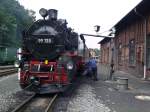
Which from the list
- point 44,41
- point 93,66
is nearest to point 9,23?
point 93,66

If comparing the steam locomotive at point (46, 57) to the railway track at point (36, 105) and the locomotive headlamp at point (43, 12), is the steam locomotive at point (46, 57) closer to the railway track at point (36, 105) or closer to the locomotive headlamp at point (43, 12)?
the locomotive headlamp at point (43, 12)

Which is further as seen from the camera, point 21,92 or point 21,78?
point 21,92

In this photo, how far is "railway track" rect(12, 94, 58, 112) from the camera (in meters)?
11.8

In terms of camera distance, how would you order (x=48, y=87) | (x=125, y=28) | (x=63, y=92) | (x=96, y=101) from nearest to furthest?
1. (x=96, y=101)
2. (x=48, y=87)
3. (x=63, y=92)
4. (x=125, y=28)

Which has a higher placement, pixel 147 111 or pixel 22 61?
pixel 22 61

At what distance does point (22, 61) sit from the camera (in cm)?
1587

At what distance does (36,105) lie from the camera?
1302cm

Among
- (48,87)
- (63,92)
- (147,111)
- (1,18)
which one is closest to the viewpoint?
(147,111)

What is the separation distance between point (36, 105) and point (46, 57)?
11.1 feet

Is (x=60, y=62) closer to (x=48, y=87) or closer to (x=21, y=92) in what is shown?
(x=48, y=87)

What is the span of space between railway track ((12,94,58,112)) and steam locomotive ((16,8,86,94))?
0.49m

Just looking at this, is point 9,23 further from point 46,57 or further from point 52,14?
point 46,57

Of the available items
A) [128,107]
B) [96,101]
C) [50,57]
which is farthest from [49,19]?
[128,107]

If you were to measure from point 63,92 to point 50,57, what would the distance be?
164 centimetres
